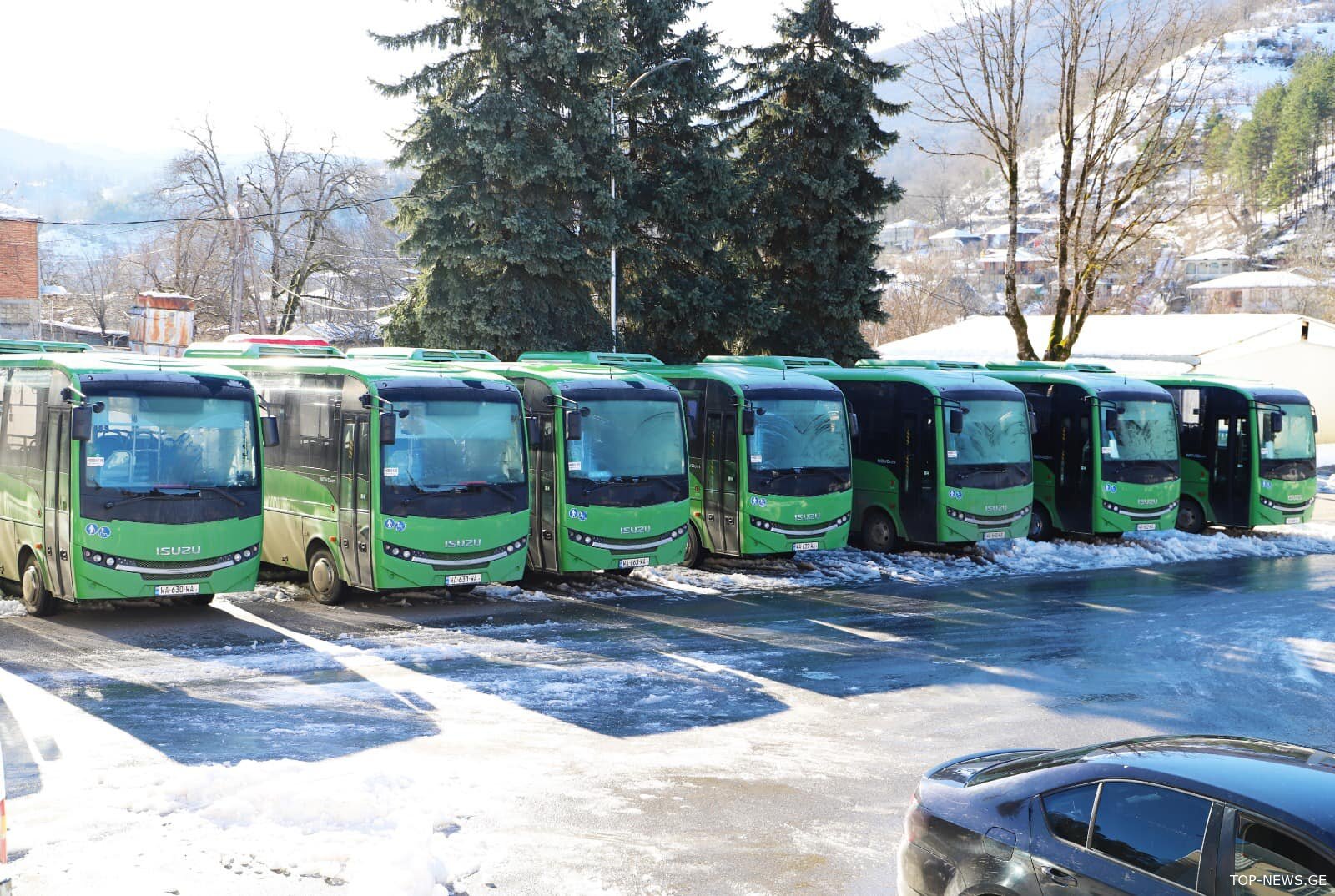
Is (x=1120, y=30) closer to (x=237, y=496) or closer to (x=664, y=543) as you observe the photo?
(x=664, y=543)

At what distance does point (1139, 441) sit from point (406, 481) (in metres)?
13.8

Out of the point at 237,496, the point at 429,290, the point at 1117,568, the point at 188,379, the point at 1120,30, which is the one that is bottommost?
the point at 1117,568

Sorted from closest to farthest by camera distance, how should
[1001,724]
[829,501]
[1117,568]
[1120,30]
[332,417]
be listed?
[1001,724], [332,417], [829,501], [1117,568], [1120,30]

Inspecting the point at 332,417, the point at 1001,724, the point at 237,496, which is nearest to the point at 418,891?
the point at 1001,724

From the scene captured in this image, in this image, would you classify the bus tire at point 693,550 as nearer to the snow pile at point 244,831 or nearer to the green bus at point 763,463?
the green bus at point 763,463

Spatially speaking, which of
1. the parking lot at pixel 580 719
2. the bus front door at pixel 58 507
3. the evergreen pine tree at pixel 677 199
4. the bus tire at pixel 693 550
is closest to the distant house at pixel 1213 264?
the evergreen pine tree at pixel 677 199

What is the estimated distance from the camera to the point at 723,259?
33.6 m

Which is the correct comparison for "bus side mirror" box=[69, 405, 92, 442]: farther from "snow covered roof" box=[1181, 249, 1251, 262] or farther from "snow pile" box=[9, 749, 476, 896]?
"snow covered roof" box=[1181, 249, 1251, 262]

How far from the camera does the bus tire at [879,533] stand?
72.7ft

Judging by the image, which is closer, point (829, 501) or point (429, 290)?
point (829, 501)

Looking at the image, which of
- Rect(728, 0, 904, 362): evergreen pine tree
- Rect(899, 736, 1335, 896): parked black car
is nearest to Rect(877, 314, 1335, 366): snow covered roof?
Rect(728, 0, 904, 362): evergreen pine tree

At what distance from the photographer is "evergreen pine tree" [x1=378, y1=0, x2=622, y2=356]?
92.7 feet

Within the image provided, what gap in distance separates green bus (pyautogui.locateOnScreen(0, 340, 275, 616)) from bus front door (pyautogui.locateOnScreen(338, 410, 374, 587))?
975 millimetres

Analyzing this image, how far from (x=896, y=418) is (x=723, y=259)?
1275cm
